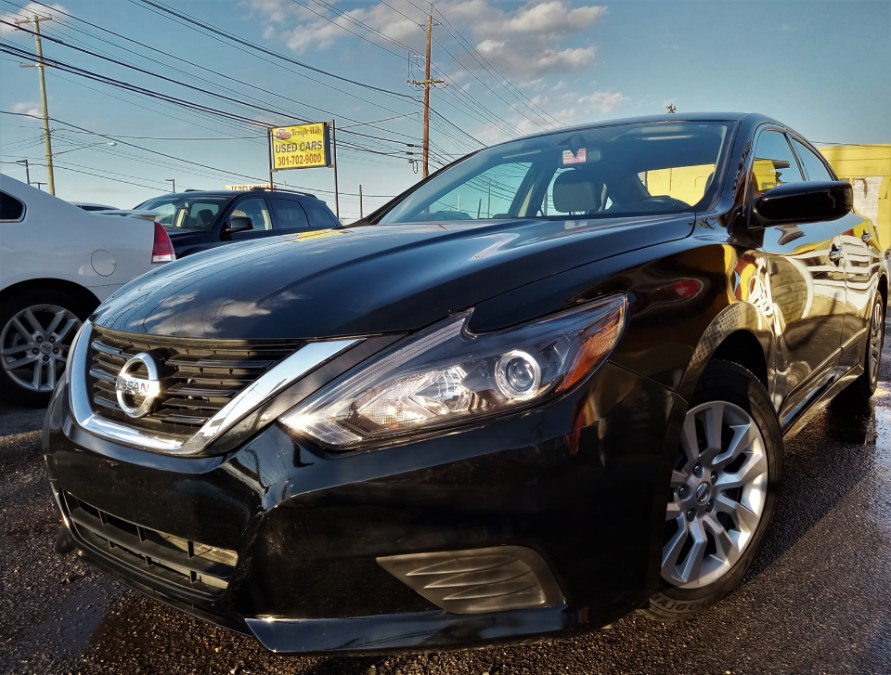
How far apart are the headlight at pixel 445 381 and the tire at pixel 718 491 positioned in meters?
0.52

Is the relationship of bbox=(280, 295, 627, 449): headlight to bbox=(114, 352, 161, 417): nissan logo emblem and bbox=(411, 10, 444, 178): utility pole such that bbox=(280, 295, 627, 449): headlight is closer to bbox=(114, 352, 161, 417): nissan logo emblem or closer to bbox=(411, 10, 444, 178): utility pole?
bbox=(114, 352, 161, 417): nissan logo emblem

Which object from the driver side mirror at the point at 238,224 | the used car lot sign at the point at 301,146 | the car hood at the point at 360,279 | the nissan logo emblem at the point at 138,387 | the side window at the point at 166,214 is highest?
the used car lot sign at the point at 301,146

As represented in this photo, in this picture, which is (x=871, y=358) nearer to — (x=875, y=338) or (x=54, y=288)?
(x=875, y=338)

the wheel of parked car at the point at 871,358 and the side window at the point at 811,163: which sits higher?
the side window at the point at 811,163

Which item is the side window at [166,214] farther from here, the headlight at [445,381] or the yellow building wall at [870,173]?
the yellow building wall at [870,173]

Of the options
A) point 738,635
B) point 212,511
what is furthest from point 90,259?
point 738,635

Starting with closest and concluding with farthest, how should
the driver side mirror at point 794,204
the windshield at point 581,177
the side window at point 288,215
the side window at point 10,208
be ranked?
the driver side mirror at point 794,204 → the windshield at point 581,177 → the side window at point 10,208 → the side window at point 288,215

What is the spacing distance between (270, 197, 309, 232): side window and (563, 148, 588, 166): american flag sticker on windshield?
578 centimetres

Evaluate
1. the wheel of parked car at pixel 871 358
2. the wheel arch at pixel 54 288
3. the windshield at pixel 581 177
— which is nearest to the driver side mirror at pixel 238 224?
the wheel arch at pixel 54 288

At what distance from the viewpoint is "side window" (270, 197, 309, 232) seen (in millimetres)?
8234

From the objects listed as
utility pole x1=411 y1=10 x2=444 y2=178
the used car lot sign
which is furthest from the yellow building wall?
the used car lot sign

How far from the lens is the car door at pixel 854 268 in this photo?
125 inches

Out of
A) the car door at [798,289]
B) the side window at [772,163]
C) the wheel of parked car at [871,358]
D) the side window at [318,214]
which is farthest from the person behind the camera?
the side window at [318,214]

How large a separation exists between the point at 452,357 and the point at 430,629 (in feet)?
1.86
